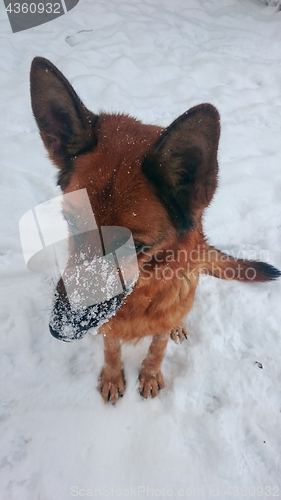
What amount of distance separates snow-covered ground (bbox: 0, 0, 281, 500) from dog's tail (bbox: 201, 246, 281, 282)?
11.1 inches

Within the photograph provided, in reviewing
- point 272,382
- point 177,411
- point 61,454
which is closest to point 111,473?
point 61,454

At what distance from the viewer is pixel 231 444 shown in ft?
7.09

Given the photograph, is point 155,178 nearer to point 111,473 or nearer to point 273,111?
point 111,473

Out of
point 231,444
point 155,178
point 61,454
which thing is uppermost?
point 155,178

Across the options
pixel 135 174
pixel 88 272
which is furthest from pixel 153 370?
pixel 135 174

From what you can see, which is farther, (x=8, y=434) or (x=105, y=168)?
(x=8, y=434)

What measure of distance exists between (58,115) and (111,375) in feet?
7.01

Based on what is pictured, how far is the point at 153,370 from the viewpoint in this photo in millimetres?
2510

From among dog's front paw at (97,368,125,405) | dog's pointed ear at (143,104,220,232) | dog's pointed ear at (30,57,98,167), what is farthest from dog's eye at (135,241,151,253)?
dog's front paw at (97,368,125,405)

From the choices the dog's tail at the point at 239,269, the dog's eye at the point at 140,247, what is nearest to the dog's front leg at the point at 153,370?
the dog's tail at the point at 239,269

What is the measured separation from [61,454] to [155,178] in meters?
2.22

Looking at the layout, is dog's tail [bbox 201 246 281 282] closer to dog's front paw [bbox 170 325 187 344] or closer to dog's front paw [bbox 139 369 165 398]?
dog's front paw [bbox 170 325 187 344]

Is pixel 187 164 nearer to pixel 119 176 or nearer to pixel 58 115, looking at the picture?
pixel 119 176

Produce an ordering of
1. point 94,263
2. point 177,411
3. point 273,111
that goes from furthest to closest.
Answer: point 273,111 → point 177,411 → point 94,263
